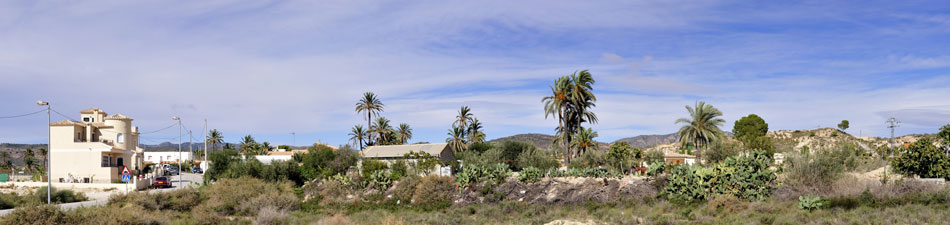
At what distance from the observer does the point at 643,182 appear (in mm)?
32750

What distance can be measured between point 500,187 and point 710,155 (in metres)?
28.0

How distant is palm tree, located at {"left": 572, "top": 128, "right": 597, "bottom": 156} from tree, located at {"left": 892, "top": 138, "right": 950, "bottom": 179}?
114ft

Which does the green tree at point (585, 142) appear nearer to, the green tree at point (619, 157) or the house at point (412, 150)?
the green tree at point (619, 157)

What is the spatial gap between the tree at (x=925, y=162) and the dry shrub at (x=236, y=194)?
31.8 meters

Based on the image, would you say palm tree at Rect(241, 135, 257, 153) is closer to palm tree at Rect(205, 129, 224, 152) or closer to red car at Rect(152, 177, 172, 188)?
palm tree at Rect(205, 129, 224, 152)

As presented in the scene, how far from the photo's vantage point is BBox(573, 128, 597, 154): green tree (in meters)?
64.3

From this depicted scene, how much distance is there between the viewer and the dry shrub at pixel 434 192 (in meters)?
34.8

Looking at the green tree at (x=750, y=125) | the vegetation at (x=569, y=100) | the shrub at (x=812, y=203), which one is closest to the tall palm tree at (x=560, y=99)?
the vegetation at (x=569, y=100)

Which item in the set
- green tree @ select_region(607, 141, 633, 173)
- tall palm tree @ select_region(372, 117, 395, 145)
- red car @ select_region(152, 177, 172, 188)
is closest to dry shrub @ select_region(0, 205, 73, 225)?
red car @ select_region(152, 177, 172, 188)

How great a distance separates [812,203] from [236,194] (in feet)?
96.0

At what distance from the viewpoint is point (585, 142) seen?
66188 mm

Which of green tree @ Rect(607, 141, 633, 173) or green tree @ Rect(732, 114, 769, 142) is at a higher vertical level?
green tree @ Rect(732, 114, 769, 142)

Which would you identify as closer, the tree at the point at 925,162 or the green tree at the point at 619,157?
the tree at the point at 925,162

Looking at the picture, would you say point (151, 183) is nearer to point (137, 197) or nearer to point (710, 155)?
point (137, 197)
